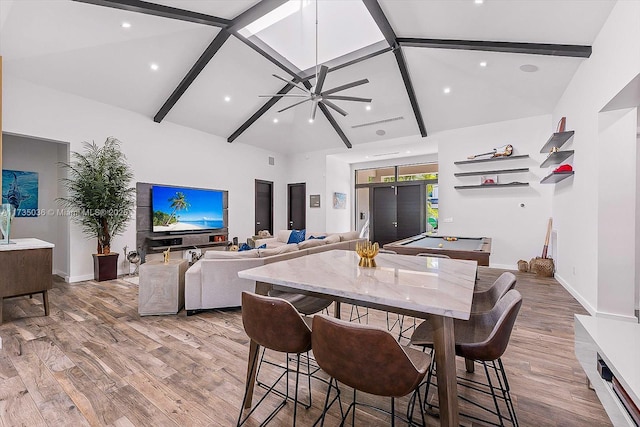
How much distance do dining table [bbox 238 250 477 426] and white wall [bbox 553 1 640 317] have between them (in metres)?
2.63

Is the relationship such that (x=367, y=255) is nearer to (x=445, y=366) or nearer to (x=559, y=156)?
(x=445, y=366)

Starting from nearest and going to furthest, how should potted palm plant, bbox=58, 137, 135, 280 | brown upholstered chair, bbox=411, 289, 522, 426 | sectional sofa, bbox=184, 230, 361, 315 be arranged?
1. brown upholstered chair, bbox=411, 289, 522, 426
2. sectional sofa, bbox=184, 230, 361, 315
3. potted palm plant, bbox=58, 137, 135, 280

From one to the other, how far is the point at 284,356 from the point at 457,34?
15.9ft

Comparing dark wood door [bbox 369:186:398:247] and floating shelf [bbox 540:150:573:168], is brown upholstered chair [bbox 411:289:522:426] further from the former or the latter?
dark wood door [bbox 369:186:398:247]

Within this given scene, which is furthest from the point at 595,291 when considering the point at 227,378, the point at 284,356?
the point at 227,378

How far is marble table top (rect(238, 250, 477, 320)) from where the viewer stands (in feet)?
4.12

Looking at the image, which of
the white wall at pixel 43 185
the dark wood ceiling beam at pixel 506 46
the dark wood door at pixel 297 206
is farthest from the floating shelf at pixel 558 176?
the white wall at pixel 43 185

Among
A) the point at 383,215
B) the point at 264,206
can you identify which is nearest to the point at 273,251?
the point at 264,206

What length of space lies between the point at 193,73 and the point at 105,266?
381 centimetres

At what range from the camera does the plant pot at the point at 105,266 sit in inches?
200

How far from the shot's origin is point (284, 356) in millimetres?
2576

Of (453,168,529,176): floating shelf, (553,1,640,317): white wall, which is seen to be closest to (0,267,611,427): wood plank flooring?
(553,1,640,317): white wall

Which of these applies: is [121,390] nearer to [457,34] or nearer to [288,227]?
[457,34]

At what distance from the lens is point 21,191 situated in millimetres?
5328
